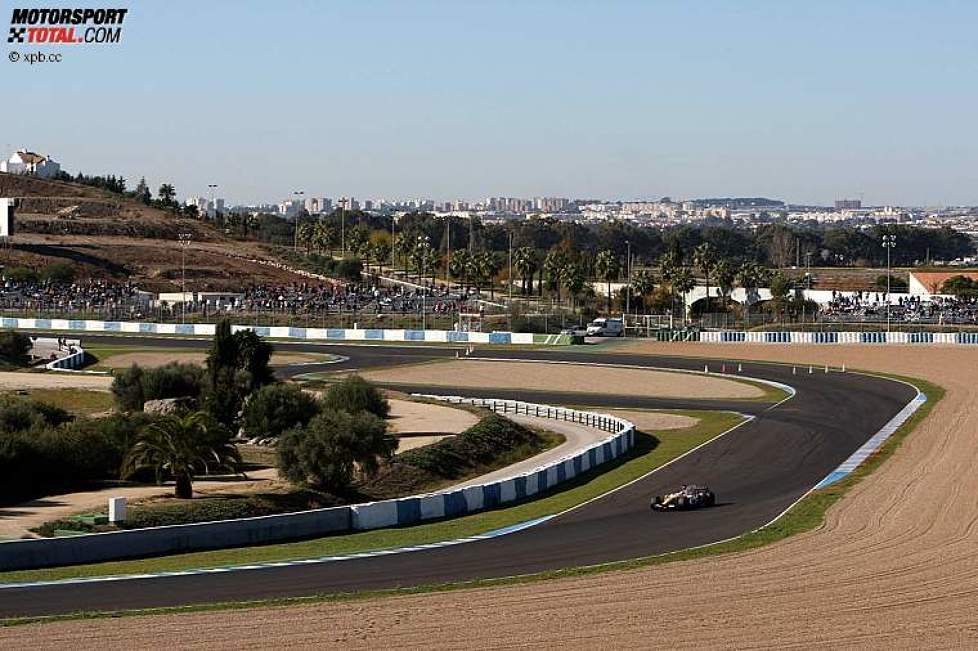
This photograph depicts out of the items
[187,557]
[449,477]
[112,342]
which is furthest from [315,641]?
[112,342]

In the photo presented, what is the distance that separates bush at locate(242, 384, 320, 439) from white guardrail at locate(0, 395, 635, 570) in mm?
12150

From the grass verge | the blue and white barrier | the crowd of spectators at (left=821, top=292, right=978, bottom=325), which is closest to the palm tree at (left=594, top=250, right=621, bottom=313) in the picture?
the crowd of spectators at (left=821, top=292, right=978, bottom=325)

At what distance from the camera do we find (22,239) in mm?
181375

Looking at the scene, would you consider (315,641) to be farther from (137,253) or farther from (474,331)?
(137,253)

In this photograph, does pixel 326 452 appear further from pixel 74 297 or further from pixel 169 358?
pixel 74 297

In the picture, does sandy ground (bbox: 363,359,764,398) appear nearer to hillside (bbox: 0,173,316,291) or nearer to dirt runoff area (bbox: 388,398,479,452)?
dirt runoff area (bbox: 388,398,479,452)

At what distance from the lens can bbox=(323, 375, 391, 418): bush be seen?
5703 centimetres

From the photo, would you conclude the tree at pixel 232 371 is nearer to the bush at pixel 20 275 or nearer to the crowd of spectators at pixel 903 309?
the crowd of spectators at pixel 903 309

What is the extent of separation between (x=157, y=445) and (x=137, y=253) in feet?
474

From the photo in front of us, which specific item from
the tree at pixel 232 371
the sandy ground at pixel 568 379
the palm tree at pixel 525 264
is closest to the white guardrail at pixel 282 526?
the tree at pixel 232 371

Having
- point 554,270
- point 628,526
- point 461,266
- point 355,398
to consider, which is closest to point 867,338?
point 554,270

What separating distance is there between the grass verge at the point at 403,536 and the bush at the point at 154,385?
1902 cm

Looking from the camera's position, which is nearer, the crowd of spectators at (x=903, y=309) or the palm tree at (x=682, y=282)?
the crowd of spectators at (x=903, y=309)

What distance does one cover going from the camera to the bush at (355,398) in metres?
57.0
